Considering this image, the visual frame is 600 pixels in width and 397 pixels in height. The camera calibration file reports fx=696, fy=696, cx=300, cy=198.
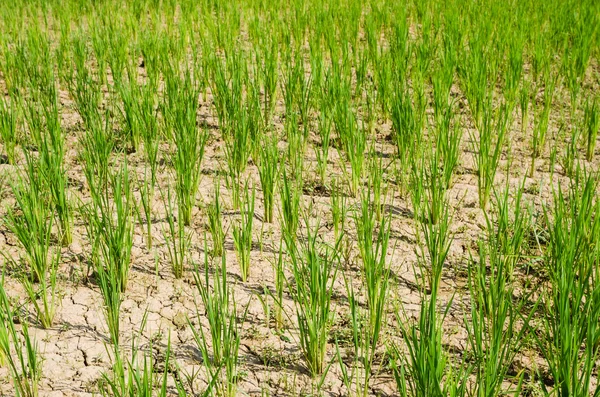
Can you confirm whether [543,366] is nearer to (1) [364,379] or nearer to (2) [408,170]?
(1) [364,379]

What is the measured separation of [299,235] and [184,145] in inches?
23.0

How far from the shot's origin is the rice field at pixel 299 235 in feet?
6.13

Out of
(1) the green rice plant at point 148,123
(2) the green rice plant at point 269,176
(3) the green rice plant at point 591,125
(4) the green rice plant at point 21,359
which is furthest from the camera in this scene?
(3) the green rice plant at point 591,125

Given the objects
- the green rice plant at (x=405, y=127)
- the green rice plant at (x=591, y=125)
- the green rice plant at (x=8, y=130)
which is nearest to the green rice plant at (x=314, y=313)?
the green rice plant at (x=405, y=127)

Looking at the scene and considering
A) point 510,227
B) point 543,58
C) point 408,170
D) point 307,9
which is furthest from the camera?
point 307,9

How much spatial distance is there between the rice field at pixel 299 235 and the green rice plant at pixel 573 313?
1 centimetres

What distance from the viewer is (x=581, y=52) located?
Answer: 4441 millimetres

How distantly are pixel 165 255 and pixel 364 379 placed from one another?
941 millimetres

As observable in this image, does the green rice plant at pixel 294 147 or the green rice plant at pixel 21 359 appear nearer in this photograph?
the green rice plant at pixel 21 359

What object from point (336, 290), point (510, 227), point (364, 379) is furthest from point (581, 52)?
point (364, 379)

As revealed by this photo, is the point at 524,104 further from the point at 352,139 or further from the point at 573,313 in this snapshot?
the point at 573,313

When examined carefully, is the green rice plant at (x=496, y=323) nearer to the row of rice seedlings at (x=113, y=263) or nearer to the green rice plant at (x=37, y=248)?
the row of rice seedlings at (x=113, y=263)

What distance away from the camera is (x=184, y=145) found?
276 cm

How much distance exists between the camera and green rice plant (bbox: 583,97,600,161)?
325cm
